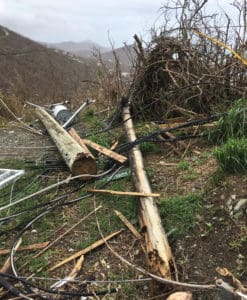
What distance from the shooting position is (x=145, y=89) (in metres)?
6.74

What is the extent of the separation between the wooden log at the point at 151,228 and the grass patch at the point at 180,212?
122mm

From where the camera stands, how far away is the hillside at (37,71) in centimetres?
1130

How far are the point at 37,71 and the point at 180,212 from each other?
30.3 m

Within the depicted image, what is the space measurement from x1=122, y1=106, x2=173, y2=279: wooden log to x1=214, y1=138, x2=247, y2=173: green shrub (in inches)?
29.4

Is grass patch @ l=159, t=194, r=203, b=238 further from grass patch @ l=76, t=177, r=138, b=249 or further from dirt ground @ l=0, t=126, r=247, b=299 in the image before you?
grass patch @ l=76, t=177, r=138, b=249

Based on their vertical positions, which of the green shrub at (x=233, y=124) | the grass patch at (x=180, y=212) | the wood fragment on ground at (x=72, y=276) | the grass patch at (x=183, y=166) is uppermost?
the green shrub at (x=233, y=124)

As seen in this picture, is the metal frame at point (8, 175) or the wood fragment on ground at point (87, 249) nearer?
the wood fragment on ground at point (87, 249)

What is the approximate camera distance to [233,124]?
186 inches

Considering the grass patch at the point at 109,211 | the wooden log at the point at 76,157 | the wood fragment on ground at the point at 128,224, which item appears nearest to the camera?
the wood fragment on ground at the point at 128,224

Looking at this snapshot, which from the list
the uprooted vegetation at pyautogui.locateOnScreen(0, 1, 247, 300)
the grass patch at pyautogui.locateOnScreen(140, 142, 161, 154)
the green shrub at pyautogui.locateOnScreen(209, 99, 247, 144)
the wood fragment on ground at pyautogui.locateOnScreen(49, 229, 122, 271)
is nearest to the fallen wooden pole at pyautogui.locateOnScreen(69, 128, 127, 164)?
the uprooted vegetation at pyautogui.locateOnScreen(0, 1, 247, 300)

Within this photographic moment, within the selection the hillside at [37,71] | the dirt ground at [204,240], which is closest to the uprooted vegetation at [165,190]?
the dirt ground at [204,240]

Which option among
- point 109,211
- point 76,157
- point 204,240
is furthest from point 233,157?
point 76,157

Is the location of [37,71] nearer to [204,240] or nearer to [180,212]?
[180,212]

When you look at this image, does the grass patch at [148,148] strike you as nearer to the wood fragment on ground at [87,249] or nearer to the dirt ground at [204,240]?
the dirt ground at [204,240]
